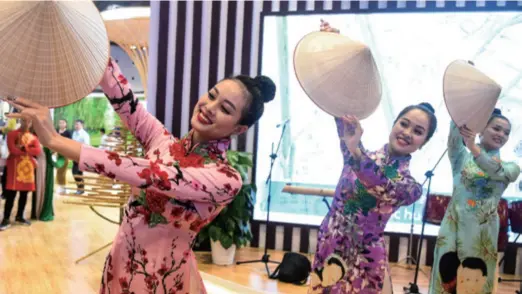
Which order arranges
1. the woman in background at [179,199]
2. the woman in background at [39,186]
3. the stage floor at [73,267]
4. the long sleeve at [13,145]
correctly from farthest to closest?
the woman in background at [39,186] → the long sleeve at [13,145] → the stage floor at [73,267] → the woman in background at [179,199]

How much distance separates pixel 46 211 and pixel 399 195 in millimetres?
5185

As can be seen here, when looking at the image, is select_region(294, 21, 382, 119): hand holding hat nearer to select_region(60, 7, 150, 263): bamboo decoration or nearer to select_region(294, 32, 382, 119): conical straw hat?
select_region(294, 32, 382, 119): conical straw hat

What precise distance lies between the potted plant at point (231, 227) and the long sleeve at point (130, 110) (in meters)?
2.70

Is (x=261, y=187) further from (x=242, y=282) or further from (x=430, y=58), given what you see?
(x=430, y=58)

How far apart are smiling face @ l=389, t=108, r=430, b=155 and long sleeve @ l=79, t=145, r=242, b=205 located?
92cm

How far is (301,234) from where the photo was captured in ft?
15.8

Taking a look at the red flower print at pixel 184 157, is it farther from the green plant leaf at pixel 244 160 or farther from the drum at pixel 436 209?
the green plant leaf at pixel 244 160

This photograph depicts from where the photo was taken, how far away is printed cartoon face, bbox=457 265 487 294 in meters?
2.73

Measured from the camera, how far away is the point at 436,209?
12.5 feet

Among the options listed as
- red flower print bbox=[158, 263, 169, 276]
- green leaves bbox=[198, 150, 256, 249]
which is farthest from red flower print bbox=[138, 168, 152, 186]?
green leaves bbox=[198, 150, 256, 249]

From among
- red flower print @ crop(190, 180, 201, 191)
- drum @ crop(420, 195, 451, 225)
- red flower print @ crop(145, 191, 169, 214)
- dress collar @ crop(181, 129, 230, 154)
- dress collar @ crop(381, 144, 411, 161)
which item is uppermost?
dress collar @ crop(181, 129, 230, 154)

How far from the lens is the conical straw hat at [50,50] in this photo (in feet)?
3.61

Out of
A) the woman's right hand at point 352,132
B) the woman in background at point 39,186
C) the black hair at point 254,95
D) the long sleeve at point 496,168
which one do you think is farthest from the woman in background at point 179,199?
the woman in background at point 39,186

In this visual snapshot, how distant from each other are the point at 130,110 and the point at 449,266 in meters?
2.10
